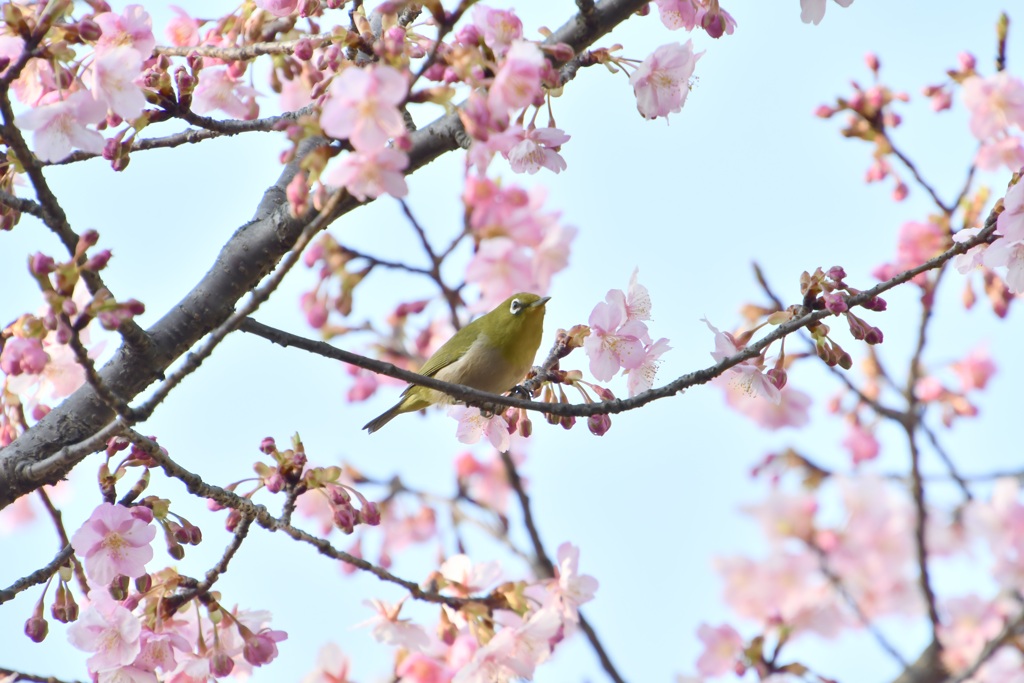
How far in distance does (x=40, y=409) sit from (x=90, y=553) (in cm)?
101

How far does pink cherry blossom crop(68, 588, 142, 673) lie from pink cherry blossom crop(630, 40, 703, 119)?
2109 millimetres

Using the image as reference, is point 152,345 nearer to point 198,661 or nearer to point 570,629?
point 198,661

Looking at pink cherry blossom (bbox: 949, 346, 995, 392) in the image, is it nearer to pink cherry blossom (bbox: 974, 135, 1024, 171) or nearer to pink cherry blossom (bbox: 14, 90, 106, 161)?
pink cherry blossom (bbox: 974, 135, 1024, 171)

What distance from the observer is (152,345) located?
2.59 metres

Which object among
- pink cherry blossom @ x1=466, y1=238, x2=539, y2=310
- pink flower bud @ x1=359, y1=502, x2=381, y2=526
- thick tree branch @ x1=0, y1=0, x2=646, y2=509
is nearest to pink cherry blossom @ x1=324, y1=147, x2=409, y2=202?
thick tree branch @ x1=0, y1=0, x2=646, y2=509

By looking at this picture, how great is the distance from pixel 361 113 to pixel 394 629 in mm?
2138

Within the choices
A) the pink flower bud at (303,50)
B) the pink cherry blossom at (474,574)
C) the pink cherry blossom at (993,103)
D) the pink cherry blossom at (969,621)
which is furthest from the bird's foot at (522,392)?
the pink cherry blossom at (969,621)

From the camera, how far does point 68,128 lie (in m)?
2.39

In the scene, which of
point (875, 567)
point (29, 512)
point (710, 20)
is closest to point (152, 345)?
point (710, 20)

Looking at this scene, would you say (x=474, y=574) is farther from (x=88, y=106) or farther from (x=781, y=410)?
(x=781, y=410)

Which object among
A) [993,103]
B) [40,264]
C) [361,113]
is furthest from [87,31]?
[993,103]

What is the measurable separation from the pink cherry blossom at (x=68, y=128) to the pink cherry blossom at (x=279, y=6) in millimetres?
801

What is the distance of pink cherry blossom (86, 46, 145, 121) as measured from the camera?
2.40m

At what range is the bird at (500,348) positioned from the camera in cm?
466
